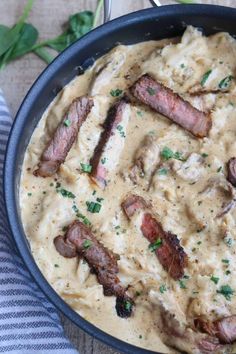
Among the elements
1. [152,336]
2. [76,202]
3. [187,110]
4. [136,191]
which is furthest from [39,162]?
[152,336]

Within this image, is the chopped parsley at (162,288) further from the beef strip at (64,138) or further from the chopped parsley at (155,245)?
the beef strip at (64,138)

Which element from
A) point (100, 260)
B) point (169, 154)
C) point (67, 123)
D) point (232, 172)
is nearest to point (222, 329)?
point (100, 260)

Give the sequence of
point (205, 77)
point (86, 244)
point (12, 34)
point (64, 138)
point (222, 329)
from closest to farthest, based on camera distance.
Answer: point (222, 329), point (86, 244), point (64, 138), point (205, 77), point (12, 34)

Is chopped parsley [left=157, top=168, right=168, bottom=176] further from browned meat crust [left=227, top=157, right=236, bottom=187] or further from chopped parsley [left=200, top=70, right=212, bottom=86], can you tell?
chopped parsley [left=200, top=70, right=212, bottom=86]

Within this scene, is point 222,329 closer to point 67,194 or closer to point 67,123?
point 67,194

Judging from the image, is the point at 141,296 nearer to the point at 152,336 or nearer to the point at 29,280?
the point at 152,336

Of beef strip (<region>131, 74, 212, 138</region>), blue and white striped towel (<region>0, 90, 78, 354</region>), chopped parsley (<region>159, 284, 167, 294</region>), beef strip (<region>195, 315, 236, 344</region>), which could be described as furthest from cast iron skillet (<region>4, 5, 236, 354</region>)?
beef strip (<region>195, 315, 236, 344</region>)

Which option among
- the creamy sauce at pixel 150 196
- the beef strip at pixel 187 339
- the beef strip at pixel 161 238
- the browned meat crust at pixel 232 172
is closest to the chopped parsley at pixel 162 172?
the creamy sauce at pixel 150 196
